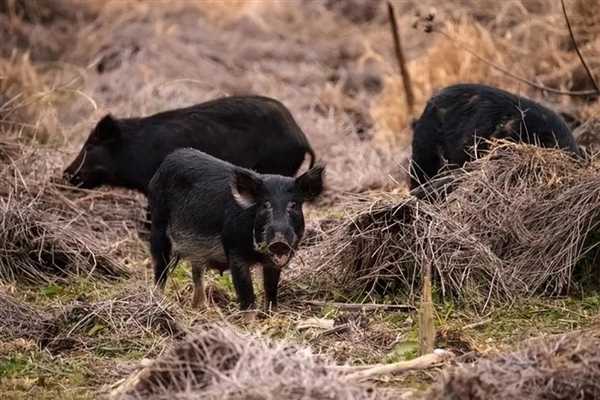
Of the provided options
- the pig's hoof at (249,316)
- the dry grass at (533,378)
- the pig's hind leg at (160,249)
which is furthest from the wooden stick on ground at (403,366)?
the pig's hind leg at (160,249)

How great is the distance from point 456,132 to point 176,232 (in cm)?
270

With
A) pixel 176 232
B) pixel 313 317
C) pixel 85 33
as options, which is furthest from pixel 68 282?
pixel 85 33

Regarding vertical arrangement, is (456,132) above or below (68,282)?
above

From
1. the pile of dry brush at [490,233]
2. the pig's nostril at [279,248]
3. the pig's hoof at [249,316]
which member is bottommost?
the pig's hoof at [249,316]

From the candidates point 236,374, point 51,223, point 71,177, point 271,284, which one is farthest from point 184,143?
point 236,374

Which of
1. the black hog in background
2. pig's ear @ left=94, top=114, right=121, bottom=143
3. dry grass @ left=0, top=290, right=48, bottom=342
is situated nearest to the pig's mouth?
the black hog in background

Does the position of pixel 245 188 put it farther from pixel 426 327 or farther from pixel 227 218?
pixel 426 327

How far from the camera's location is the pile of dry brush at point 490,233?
8773 mm

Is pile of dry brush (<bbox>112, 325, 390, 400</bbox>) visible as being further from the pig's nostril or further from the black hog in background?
the black hog in background

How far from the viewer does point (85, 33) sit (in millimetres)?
20922

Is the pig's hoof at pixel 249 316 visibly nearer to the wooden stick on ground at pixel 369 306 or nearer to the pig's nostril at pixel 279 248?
the pig's nostril at pixel 279 248

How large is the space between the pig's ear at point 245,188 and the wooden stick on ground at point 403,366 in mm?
1853

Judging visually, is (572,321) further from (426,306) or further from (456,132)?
(456,132)

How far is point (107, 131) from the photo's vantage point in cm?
1201
